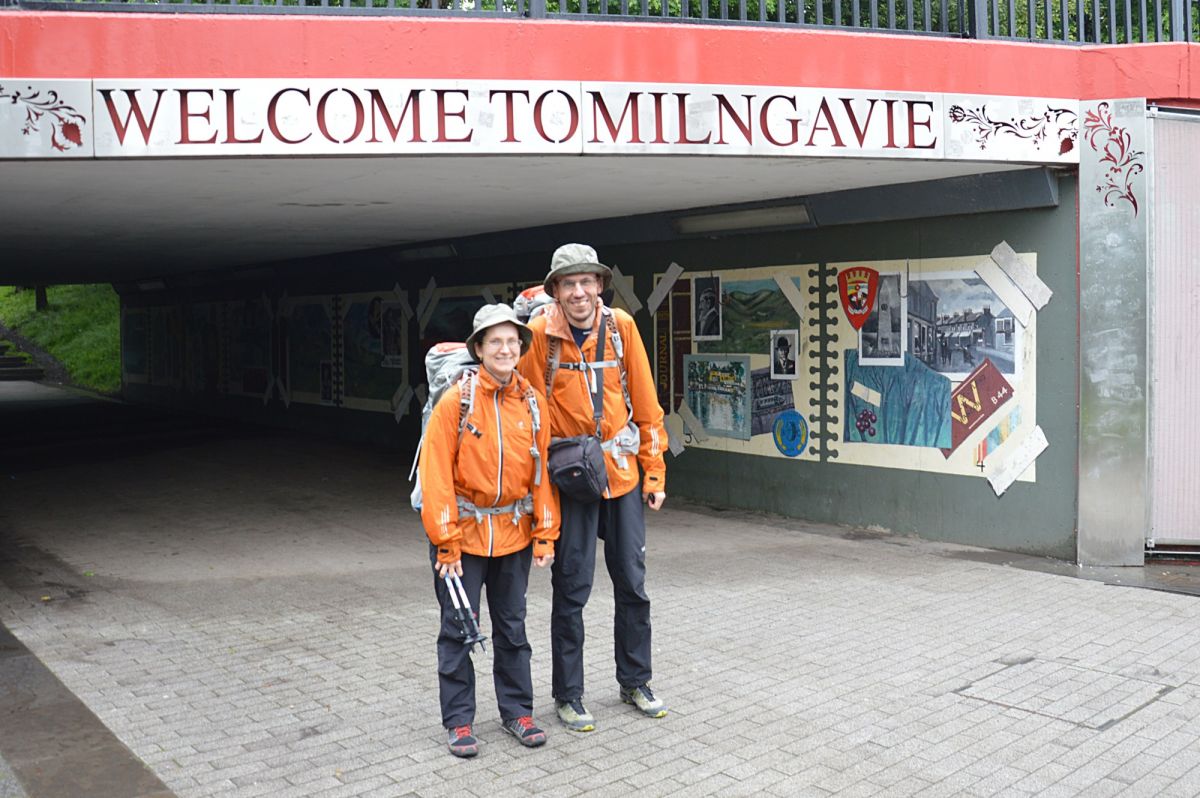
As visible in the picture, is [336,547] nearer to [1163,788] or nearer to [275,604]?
[275,604]

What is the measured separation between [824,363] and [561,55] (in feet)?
12.6

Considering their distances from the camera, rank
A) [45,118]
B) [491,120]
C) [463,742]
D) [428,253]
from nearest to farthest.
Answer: [463,742]
[45,118]
[491,120]
[428,253]

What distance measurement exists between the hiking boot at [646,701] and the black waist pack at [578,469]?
94cm

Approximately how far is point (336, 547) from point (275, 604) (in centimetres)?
187

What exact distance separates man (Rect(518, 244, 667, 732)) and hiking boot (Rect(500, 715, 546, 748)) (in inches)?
8.7

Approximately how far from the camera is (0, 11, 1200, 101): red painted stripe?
21.3ft

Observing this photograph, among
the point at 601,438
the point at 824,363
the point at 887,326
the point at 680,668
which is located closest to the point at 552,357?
the point at 601,438

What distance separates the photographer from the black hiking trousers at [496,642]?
14.5 feet

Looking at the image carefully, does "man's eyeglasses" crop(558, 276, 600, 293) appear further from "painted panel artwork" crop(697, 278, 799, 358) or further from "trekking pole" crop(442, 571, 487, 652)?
"painted panel artwork" crop(697, 278, 799, 358)

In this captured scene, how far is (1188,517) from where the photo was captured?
26.5 ft

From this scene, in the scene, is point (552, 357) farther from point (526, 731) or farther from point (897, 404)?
point (897, 404)

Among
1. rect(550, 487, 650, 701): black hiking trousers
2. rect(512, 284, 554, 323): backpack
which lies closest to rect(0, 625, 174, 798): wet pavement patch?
rect(550, 487, 650, 701): black hiking trousers

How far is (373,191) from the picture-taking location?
8883 mm

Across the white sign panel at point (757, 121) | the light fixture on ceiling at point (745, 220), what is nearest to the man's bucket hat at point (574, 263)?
the white sign panel at point (757, 121)
